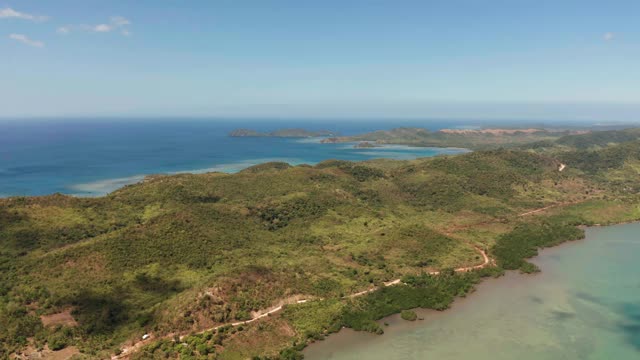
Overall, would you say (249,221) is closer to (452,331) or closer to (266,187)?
(266,187)

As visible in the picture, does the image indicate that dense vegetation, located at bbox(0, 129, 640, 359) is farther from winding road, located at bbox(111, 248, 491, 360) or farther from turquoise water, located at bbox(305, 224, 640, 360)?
turquoise water, located at bbox(305, 224, 640, 360)

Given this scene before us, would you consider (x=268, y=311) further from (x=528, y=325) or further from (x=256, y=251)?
(x=528, y=325)

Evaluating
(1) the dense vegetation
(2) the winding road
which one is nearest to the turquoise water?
(1) the dense vegetation

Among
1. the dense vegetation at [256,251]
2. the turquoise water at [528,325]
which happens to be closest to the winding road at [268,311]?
the dense vegetation at [256,251]

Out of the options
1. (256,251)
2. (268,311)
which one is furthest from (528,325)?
(256,251)

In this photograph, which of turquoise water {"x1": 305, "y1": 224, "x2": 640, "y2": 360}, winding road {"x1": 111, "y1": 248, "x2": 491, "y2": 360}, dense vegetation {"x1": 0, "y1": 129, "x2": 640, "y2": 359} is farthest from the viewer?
dense vegetation {"x1": 0, "y1": 129, "x2": 640, "y2": 359}

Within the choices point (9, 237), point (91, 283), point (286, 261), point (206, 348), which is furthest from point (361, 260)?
point (9, 237)

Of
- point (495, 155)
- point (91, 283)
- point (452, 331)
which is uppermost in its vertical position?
point (495, 155)
